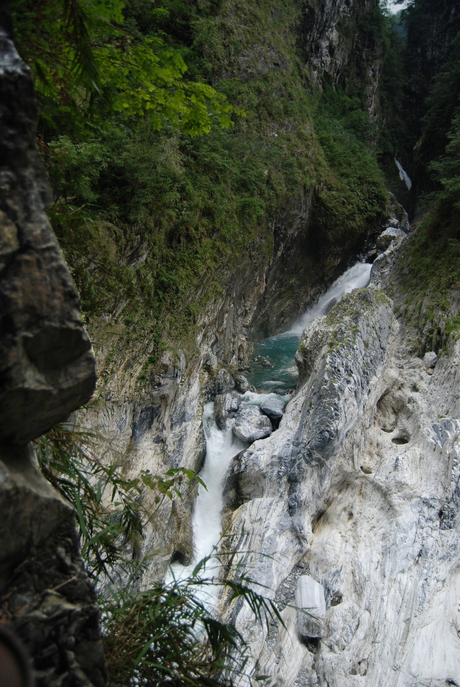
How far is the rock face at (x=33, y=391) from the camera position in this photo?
A: 150cm

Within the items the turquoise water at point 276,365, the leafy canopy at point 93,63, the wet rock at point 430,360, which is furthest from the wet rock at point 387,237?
the leafy canopy at point 93,63

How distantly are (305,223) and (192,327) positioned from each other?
9.49 meters

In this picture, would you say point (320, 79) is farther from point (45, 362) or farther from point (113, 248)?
point (45, 362)

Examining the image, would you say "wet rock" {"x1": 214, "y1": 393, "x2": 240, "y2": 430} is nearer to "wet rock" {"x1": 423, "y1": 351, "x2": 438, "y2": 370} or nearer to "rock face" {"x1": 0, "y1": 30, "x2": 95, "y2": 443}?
"wet rock" {"x1": 423, "y1": 351, "x2": 438, "y2": 370}

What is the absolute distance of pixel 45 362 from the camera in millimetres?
1622

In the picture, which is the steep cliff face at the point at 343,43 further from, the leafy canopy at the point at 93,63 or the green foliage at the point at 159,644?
the green foliage at the point at 159,644

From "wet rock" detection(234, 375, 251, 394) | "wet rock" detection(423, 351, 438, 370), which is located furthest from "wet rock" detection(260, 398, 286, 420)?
"wet rock" detection(423, 351, 438, 370)

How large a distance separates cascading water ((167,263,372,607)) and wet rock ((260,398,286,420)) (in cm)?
43

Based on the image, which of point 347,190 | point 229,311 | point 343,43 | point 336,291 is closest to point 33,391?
point 229,311

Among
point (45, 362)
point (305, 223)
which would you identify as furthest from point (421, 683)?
point (305, 223)

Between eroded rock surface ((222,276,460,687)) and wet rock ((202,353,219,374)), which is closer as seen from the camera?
eroded rock surface ((222,276,460,687))

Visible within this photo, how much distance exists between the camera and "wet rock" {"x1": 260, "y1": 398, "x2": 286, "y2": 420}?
1016 centimetres

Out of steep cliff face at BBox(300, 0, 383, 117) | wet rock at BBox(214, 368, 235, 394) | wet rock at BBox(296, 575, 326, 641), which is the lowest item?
wet rock at BBox(296, 575, 326, 641)

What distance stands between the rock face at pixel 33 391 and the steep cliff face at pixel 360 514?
241cm
